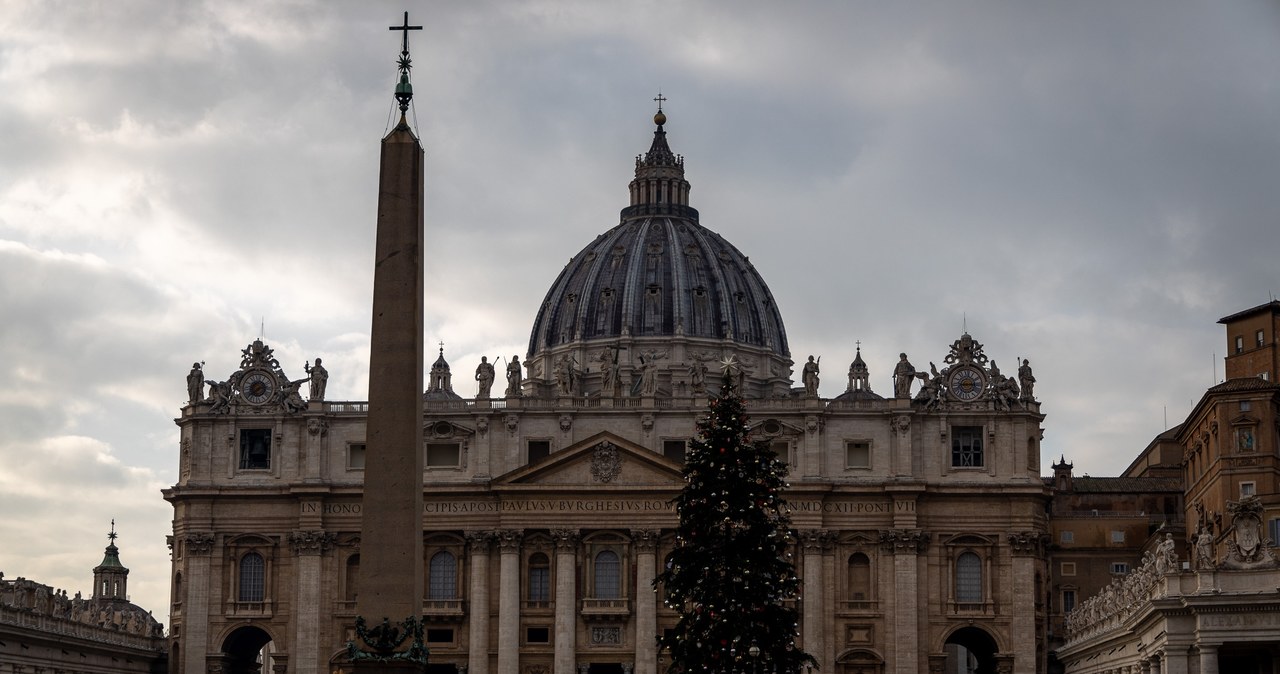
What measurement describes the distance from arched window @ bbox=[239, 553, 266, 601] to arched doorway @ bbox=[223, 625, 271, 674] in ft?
4.85

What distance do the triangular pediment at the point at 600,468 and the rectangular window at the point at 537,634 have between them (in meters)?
6.60

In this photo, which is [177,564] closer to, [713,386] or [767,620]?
[713,386]

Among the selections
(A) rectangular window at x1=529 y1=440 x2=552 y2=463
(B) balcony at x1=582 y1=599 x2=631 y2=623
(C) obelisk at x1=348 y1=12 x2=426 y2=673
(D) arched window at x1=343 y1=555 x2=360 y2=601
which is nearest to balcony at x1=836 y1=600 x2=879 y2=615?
(B) balcony at x1=582 y1=599 x2=631 y2=623

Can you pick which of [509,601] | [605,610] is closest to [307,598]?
[509,601]

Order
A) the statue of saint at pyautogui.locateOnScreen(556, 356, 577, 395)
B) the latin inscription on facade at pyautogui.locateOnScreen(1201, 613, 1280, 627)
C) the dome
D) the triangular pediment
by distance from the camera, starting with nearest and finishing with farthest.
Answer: the latin inscription on facade at pyautogui.locateOnScreen(1201, 613, 1280, 627)
the triangular pediment
the statue of saint at pyautogui.locateOnScreen(556, 356, 577, 395)
the dome

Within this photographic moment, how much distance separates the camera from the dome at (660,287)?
150625 millimetres

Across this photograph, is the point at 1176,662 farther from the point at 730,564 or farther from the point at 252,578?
the point at 252,578

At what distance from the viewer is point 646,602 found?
10369 centimetres

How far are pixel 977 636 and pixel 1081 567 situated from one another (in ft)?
27.7

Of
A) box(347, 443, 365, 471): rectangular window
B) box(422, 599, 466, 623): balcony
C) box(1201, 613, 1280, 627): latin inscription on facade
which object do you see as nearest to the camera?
box(1201, 613, 1280, 627): latin inscription on facade

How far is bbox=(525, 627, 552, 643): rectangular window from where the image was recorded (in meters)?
104

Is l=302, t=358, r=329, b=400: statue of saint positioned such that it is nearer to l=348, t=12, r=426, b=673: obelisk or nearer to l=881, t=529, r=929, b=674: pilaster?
l=881, t=529, r=929, b=674: pilaster

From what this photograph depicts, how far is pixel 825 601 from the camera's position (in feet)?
341

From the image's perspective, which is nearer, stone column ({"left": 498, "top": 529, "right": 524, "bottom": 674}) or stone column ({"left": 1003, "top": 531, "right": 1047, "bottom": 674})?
stone column ({"left": 1003, "top": 531, "right": 1047, "bottom": 674})
